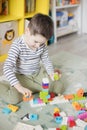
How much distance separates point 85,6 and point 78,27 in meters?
0.26

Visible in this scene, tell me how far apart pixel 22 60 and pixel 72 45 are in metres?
1.13

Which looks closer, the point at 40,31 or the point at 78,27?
the point at 40,31

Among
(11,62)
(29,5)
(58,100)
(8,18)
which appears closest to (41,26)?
(11,62)

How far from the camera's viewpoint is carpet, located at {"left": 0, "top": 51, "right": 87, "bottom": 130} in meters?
1.02

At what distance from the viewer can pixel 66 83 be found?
140cm

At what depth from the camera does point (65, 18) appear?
2533 mm

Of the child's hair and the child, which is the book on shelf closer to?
the child

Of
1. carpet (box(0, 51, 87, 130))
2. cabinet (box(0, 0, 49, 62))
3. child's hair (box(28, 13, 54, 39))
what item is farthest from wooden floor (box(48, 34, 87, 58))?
child's hair (box(28, 13, 54, 39))

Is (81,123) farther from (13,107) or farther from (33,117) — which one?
(13,107)

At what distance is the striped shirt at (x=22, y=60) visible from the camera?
111 centimetres

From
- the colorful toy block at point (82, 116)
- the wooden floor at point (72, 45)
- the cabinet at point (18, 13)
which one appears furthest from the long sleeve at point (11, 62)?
the wooden floor at point (72, 45)

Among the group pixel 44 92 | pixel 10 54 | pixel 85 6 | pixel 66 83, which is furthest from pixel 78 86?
pixel 85 6

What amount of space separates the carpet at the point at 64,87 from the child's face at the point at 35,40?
0.99 feet

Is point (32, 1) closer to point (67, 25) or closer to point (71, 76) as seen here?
point (67, 25)
